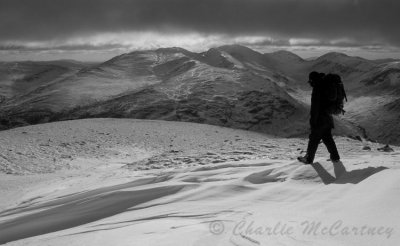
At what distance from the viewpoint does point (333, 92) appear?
8734 millimetres

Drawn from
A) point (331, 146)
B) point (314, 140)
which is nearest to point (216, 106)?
point (314, 140)

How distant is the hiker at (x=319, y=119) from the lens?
880cm

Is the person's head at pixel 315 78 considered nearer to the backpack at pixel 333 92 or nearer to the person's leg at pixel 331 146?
the backpack at pixel 333 92

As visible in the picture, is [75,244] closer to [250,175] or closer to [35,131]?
[250,175]

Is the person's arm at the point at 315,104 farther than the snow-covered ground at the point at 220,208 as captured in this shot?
Yes

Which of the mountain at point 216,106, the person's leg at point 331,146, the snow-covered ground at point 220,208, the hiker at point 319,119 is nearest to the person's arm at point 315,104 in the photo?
the hiker at point 319,119

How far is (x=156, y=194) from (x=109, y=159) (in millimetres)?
9681

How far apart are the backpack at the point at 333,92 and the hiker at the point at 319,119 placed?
0.13ft

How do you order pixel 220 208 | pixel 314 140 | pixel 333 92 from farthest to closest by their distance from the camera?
pixel 314 140, pixel 333 92, pixel 220 208

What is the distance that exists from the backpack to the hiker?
0.13 feet

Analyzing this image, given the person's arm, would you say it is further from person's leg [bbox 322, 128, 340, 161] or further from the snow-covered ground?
the snow-covered ground

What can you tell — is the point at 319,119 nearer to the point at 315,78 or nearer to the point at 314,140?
the point at 314,140

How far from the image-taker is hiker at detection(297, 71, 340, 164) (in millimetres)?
8805

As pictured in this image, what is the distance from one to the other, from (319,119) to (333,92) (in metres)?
0.67
